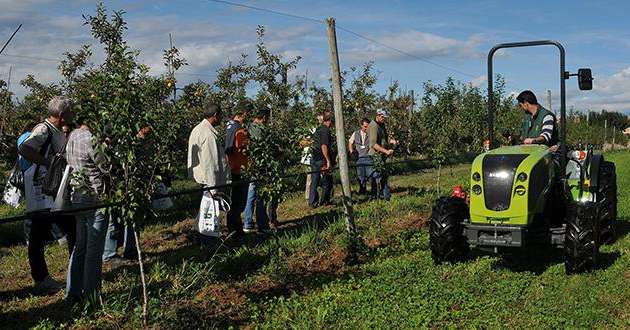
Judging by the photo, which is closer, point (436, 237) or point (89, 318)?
point (89, 318)

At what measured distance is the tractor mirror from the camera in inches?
228

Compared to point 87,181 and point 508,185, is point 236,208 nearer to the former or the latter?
point 87,181

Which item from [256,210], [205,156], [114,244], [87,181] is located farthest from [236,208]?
[87,181]

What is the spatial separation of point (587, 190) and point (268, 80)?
29.0ft

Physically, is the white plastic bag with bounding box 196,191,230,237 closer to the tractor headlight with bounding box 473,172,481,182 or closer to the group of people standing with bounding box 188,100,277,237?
the group of people standing with bounding box 188,100,277,237

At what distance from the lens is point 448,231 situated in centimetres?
566

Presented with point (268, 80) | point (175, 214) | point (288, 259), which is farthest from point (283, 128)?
point (288, 259)

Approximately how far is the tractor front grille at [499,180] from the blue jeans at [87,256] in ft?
10.6

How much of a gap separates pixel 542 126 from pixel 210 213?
3.50m

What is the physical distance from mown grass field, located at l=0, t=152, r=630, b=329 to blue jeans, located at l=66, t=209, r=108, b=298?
20cm

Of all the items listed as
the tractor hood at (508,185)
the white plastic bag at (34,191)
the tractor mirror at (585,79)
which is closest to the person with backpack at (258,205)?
the white plastic bag at (34,191)

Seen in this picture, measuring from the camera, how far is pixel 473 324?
14.4 feet

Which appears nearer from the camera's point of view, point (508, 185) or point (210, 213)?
point (508, 185)

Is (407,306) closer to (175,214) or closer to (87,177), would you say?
(87,177)
